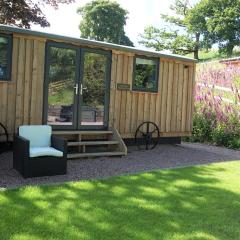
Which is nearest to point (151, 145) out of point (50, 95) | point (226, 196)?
point (50, 95)

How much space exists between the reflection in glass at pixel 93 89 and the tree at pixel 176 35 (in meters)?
37.6

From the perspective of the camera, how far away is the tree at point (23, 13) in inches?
742

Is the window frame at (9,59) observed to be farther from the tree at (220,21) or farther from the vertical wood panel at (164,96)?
the tree at (220,21)

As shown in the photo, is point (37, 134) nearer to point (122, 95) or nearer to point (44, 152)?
point (44, 152)

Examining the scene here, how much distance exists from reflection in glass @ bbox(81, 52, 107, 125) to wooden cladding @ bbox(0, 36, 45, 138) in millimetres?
1106

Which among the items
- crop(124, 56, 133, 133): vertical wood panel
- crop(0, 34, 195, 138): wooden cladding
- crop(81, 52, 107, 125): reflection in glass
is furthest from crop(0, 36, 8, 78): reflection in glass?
crop(124, 56, 133, 133): vertical wood panel

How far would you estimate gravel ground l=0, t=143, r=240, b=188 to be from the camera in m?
7.08

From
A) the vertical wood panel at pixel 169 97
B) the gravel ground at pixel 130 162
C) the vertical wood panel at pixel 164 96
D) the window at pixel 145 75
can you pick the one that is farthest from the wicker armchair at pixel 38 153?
the vertical wood panel at pixel 169 97

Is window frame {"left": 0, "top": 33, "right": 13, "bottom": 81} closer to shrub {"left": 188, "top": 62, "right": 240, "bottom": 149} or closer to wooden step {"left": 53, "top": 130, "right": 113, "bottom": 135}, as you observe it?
wooden step {"left": 53, "top": 130, "right": 113, "bottom": 135}

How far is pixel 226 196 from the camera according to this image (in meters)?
6.33

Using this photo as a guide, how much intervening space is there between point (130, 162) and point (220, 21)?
1543 inches

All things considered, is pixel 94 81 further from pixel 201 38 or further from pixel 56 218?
pixel 201 38

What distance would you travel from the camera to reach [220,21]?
45.1 metres

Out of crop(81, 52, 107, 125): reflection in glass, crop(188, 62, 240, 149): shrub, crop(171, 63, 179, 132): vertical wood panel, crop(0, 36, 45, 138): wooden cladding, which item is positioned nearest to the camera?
crop(0, 36, 45, 138): wooden cladding
